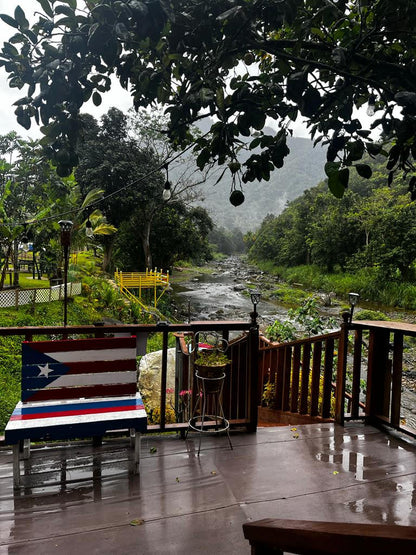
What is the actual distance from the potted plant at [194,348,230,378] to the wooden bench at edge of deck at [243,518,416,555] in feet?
6.57

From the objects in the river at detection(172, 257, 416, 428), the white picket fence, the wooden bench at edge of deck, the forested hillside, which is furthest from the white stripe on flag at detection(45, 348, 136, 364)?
the white picket fence

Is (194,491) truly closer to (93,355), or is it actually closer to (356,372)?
(93,355)

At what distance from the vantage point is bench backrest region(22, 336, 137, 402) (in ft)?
7.47

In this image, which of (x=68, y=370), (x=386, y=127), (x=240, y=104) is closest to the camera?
(x=240, y=104)

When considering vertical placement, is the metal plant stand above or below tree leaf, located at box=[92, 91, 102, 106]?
below

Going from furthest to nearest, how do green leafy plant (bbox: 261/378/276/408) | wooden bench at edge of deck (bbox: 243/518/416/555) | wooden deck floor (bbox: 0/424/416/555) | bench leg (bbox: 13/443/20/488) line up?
green leafy plant (bbox: 261/378/276/408)
bench leg (bbox: 13/443/20/488)
wooden deck floor (bbox: 0/424/416/555)
wooden bench at edge of deck (bbox: 243/518/416/555)

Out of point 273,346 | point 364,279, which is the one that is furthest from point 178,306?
point 273,346

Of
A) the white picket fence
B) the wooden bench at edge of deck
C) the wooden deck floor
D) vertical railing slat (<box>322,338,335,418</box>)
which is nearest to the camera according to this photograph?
the wooden bench at edge of deck

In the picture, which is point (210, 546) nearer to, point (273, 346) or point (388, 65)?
point (388, 65)

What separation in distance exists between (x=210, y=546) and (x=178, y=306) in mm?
16523

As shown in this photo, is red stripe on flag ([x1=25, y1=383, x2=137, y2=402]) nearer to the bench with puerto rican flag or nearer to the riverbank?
the bench with puerto rican flag

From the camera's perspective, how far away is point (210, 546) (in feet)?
5.53

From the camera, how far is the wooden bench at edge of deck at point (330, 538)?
538 mm

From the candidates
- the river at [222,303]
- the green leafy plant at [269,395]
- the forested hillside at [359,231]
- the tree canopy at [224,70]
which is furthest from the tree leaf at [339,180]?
the river at [222,303]
